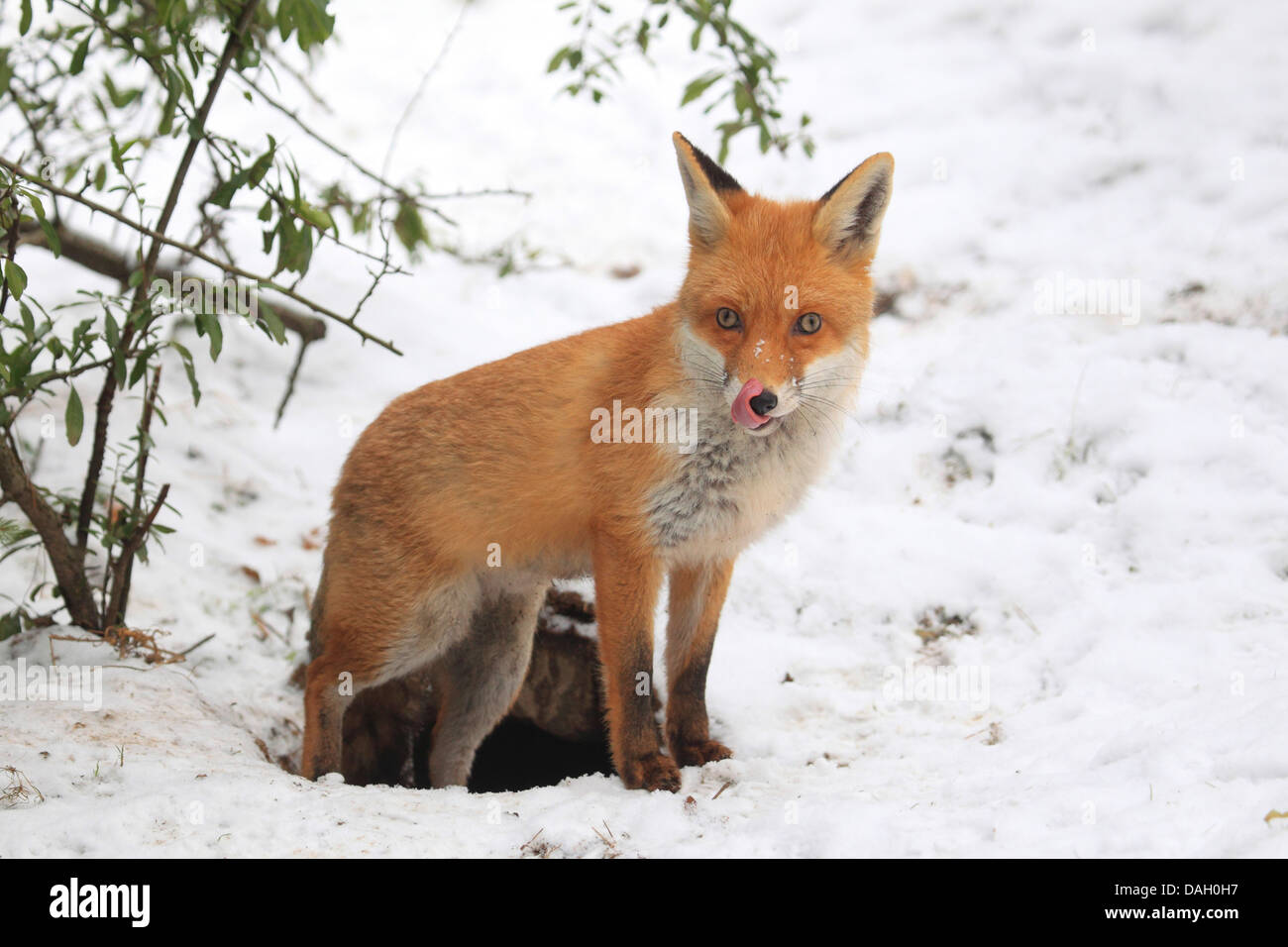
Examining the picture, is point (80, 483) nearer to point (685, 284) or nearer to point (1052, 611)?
point (685, 284)

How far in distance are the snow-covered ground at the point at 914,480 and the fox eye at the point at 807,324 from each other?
0.89 m

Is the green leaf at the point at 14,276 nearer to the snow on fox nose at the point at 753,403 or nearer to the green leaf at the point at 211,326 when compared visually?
the green leaf at the point at 211,326

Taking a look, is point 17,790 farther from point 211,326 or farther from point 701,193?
point 701,193

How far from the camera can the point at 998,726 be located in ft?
9.43

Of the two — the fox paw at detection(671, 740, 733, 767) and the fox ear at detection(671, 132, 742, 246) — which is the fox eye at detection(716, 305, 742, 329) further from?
the fox paw at detection(671, 740, 733, 767)

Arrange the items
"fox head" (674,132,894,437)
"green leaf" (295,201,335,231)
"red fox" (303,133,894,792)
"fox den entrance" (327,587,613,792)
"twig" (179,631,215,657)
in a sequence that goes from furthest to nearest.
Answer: "fox den entrance" (327,587,613,792) → "twig" (179,631,215,657) → "green leaf" (295,201,335,231) → "red fox" (303,133,894,792) → "fox head" (674,132,894,437)

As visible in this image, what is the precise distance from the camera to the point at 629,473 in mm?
2750

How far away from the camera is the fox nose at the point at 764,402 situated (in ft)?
7.68

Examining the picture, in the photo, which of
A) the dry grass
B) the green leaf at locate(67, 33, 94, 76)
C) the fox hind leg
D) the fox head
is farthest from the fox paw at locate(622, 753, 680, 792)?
the green leaf at locate(67, 33, 94, 76)

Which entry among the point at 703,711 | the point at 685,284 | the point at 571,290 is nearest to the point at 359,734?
the point at 703,711

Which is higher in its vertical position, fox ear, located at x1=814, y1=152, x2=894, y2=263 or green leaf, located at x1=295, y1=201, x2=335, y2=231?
green leaf, located at x1=295, y1=201, x2=335, y2=231

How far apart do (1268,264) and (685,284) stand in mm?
3349

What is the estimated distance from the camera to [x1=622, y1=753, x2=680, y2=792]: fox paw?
2.72 metres

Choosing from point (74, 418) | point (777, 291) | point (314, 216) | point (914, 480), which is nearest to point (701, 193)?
point (777, 291)
